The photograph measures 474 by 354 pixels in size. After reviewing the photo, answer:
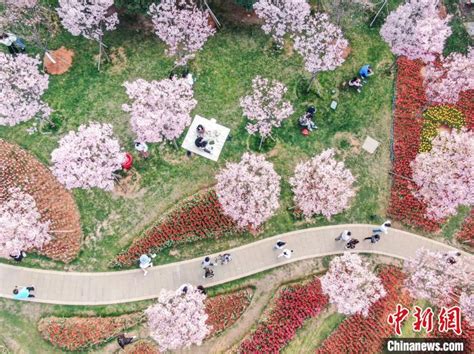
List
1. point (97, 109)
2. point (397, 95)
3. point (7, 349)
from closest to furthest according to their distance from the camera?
1. point (7, 349)
2. point (97, 109)
3. point (397, 95)

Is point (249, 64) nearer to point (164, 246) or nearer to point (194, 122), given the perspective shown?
point (194, 122)

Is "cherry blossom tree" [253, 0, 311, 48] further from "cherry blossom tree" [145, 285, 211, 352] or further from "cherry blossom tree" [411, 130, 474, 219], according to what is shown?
"cherry blossom tree" [145, 285, 211, 352]

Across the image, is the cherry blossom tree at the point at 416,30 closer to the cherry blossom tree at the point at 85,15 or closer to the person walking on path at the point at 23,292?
the cherry blossom tree at the point at 85,15

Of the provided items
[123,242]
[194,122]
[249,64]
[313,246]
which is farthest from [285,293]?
[249,64]

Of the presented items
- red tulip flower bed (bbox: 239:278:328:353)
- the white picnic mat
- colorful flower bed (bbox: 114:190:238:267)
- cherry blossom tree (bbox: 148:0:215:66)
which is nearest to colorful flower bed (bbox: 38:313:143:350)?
colorful flower bed (bbox: 114:190:238:267)

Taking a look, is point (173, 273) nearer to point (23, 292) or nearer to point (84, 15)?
point (23, 292)

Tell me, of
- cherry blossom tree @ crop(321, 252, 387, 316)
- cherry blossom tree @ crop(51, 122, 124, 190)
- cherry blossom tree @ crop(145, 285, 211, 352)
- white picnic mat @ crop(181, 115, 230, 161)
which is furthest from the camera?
white picnic mat @ crop(181, 115, 230, 161)

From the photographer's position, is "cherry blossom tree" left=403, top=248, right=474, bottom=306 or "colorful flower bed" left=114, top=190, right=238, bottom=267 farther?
"colorful flower bed" left=114, top=190, right=238, bottom=267
